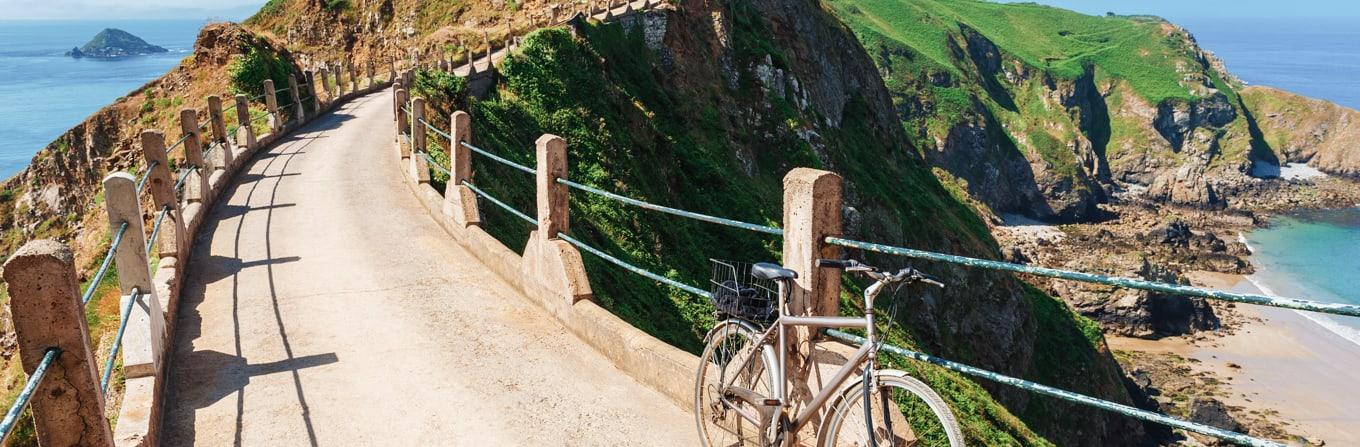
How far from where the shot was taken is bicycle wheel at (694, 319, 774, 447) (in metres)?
5.29

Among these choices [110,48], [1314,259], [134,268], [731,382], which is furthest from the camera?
[110,48]

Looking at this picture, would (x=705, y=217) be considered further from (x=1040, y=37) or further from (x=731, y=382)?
(x=1040, y=37)

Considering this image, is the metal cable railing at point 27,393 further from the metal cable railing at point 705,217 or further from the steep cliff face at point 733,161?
→ the steep cliff face at point 733,161

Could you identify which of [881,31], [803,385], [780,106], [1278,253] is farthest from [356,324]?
[881,31]

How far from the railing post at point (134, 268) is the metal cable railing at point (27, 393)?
2.41 meters

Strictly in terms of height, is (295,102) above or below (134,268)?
above

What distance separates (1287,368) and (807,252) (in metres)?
51.1

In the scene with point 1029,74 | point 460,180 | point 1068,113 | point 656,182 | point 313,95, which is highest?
point 313,95

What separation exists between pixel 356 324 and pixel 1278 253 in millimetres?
81573

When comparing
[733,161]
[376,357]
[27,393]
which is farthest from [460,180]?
[733,161]

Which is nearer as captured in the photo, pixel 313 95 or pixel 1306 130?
pixel 313 95

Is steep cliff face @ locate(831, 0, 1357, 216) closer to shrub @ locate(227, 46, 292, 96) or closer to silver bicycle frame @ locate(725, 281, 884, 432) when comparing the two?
shrub @ locate(227, 46, 292, 96)

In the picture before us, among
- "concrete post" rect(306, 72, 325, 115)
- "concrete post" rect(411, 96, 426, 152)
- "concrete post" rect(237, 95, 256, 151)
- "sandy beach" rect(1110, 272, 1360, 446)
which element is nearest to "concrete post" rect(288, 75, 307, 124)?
"concrete post" rect(306, 72, 325, 115)

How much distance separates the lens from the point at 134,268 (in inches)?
292
